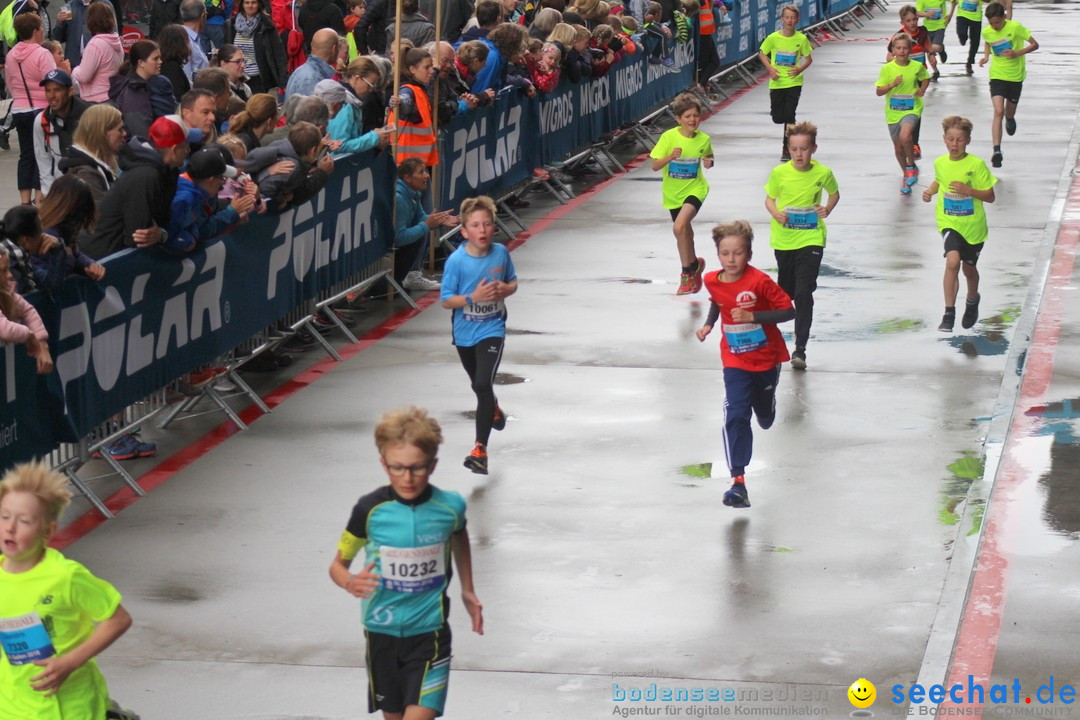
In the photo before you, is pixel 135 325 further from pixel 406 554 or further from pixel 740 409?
pixel 406 554

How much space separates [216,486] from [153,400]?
1.05 metres

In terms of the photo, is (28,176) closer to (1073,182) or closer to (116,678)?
(116,678)

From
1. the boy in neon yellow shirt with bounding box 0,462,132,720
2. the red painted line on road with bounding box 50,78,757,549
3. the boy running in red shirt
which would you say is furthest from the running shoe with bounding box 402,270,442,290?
the boy in neon yellow shirt with bounding box 0,462,132,720

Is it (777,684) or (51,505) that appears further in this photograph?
(777,684)

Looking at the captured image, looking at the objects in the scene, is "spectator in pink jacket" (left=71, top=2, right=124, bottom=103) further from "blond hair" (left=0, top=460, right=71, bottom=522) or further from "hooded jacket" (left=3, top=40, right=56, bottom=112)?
"blond hair" (left=0, top=460, right=71, bottom=522)

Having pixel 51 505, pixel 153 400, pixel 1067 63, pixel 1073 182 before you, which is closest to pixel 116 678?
pixel 51 505

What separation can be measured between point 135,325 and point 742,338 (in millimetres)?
3696

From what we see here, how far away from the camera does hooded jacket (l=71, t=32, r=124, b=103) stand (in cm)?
1593

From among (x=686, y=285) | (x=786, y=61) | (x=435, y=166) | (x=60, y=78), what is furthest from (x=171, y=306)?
(x=786, y=61)

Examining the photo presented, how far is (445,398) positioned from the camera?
40.8ft

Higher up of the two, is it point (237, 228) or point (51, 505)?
→ point (51, 505)

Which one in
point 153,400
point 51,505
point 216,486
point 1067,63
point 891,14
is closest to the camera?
point 51,505

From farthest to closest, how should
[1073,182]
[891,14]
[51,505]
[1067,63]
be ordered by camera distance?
[891,14] → [1067,63] → [1073,182] → [51,505]

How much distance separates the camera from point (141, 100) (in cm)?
1473
